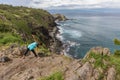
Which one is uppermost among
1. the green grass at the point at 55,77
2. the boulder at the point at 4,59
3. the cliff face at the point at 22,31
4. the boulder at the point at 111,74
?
the green grass at the point at 55,77

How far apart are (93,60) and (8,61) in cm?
1002

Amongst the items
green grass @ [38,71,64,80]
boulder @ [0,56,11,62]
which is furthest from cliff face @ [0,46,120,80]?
green grass @ [38,71,64,80]

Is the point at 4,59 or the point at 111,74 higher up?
the point at 111,74

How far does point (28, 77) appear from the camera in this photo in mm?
22875

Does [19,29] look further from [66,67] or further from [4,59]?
[66,67]

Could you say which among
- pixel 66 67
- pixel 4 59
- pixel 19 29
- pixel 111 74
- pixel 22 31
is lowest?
pixel 22 31

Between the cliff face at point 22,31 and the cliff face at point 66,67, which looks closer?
Result: the cliff face at point 66,67

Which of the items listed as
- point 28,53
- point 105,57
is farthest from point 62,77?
point 28,53

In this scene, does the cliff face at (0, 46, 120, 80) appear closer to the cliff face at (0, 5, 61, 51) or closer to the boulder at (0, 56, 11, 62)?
the boulder at (0, 56, 11, 62)

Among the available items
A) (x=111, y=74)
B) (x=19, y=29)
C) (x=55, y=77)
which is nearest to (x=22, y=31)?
(x=19, y=29)

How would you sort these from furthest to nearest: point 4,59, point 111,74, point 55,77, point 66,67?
point 4,59, point 66,67, point 111,74, point 55,77

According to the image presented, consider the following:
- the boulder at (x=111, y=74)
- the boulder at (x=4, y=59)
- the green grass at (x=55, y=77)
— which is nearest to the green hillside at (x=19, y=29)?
the boulder at (x=4, y=59)

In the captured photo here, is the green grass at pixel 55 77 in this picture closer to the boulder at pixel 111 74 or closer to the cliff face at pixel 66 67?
the cliff face at pixel 66 67

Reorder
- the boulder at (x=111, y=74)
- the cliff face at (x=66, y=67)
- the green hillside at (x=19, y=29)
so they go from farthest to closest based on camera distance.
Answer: the green hillside at (x=19, y=29) < the cliff face at (x=66, y=67) < the boulder at (x=111, y=74)
